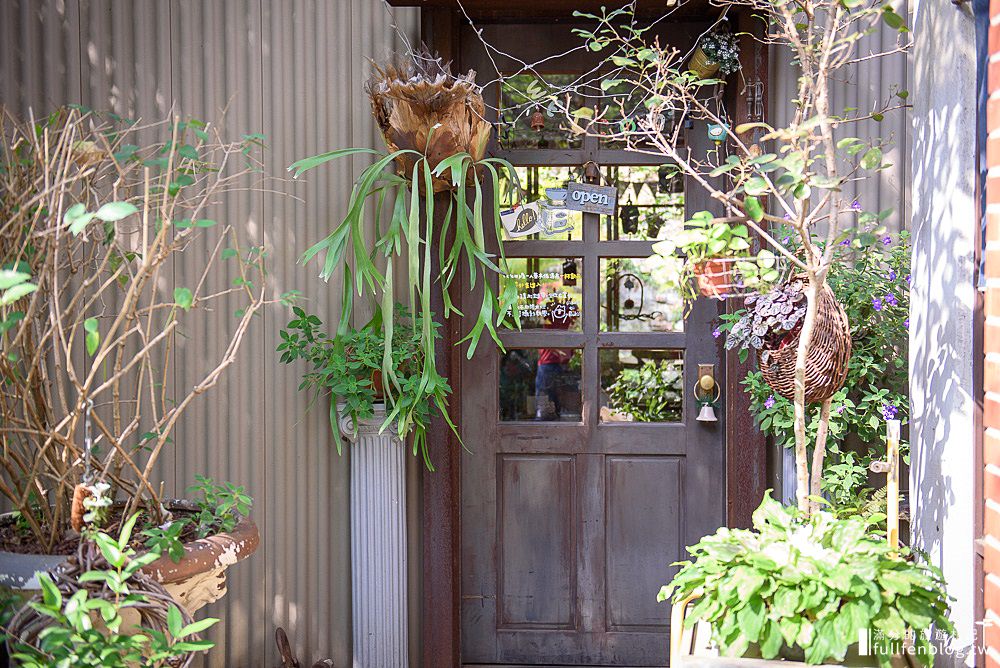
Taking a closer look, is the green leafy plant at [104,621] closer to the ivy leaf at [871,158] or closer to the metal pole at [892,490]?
the metal pole at [892,490]

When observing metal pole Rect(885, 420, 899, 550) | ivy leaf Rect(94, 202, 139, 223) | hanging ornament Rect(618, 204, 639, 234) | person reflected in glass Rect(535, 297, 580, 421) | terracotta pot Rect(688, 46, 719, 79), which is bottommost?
metal pole Rect(885, 420, 899, 550)

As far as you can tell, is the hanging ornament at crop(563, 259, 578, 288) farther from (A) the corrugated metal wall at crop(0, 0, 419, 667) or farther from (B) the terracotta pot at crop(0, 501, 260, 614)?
(B) the terracotta pot at crop(0, 501, 260, 614)

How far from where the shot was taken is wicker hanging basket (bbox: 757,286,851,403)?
2.20m

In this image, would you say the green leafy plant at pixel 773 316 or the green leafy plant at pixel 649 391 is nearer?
the green leafy plant at pixel 773 316

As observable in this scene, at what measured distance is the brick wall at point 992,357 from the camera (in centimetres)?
200

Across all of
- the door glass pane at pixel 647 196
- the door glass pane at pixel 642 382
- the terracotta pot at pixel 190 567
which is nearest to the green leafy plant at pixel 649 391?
the door glass pane at pixel 642 382

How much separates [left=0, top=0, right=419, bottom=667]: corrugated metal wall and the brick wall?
195 centimetres

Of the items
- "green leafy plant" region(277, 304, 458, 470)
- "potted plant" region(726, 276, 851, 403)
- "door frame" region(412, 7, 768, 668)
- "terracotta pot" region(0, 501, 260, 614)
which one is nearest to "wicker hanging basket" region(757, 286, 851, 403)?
"potted plant" region(726, 276, 851, 403)

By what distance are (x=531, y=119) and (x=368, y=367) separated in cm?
105

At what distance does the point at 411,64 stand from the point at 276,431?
4.33 ft

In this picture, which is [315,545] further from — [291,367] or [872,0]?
[872,0]

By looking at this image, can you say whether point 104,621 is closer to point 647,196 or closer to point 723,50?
point 647,196

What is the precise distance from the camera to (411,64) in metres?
3.12

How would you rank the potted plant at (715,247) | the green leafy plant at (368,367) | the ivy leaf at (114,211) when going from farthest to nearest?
the green leafy plant at (368,367)
the potted plant at (715,247)
the ivy leaf at (114,211)
